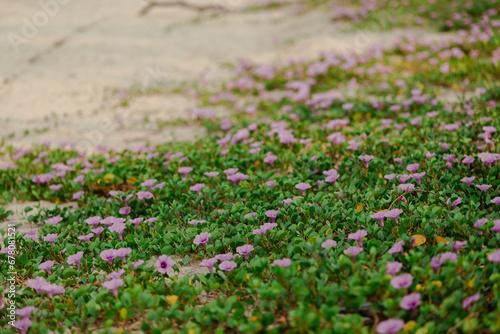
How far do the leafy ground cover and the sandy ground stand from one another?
1.80 metres

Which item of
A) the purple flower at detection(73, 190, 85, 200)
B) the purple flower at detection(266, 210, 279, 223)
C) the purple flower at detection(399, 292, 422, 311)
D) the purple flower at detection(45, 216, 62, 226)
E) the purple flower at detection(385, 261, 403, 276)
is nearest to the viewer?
the purple flower at detection(399, 292, 422, 311)

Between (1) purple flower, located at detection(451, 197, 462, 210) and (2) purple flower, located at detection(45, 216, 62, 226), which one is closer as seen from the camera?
(1) purple flower, located at detection(451, 197, 462, 210)

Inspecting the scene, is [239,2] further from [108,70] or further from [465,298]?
[465,298]

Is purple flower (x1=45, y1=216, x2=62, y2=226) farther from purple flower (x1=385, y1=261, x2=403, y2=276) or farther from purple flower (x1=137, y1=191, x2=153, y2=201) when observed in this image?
purple flower (x1=385, y1=261, x2=403, y2=276)

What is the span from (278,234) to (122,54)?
987cm

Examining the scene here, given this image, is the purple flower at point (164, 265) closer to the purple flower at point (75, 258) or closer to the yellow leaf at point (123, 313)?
the yellow leaf at point (123, 313)

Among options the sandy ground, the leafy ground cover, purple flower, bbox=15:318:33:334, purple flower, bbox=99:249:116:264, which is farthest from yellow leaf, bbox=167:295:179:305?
the sandy ground

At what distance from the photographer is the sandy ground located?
7.46 metres

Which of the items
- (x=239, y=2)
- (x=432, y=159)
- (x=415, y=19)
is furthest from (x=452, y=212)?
(x=239, y=2)

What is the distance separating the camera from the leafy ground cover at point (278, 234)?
91.8 inches

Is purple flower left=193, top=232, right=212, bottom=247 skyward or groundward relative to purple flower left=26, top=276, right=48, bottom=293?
groundward

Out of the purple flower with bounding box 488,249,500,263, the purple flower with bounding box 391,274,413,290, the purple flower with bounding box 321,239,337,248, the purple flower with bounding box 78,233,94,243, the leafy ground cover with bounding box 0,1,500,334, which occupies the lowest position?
the leafy ground cover with bounding box 0,1,500,334

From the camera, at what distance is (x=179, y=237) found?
3.27 metres

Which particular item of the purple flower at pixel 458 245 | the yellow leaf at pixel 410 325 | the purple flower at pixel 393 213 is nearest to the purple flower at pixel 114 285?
the yellow leaf at pixel 410 325
